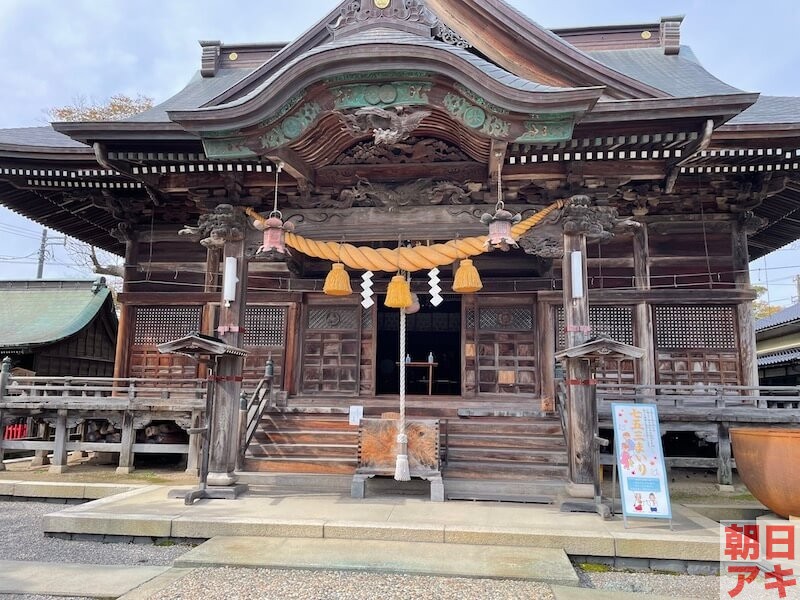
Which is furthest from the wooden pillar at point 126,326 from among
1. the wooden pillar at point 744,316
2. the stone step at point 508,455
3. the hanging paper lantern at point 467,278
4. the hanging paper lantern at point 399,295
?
the wooden pillar at point 744,316

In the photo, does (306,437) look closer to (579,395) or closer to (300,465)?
(300,465)

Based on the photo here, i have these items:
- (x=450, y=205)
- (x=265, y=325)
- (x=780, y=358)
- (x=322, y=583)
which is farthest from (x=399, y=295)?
(x=780, y=358)

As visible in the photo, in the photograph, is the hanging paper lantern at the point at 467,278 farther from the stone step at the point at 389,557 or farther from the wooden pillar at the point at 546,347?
the stone step at the point at 389,557

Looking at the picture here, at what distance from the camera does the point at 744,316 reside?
367 inches

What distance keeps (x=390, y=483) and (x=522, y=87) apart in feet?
17.9


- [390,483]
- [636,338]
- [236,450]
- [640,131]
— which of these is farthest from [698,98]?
[236,450]

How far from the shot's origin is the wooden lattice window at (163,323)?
1059 cm

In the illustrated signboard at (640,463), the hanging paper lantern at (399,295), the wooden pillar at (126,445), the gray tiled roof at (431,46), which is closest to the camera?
the illustrated signboard at (640,463)

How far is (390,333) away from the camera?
56.9 ft

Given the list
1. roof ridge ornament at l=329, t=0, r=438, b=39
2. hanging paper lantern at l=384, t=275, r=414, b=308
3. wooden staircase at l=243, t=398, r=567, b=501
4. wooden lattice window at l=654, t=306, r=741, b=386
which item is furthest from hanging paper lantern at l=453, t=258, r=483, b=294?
wooden lattice window at l=654, t=306, r=741, b=386

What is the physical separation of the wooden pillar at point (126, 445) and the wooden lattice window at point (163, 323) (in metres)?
1.73

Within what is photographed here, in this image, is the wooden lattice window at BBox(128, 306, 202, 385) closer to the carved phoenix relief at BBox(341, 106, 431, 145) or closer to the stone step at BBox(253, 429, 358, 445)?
the stone step at BBox(253, 429, 358, 445)

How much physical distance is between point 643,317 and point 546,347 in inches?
70.3

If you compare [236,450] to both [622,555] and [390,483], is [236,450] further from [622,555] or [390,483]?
[622,555]
